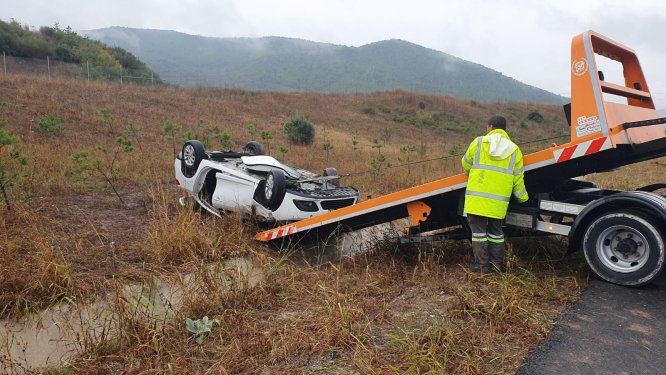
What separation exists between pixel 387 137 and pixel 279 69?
4896 inches

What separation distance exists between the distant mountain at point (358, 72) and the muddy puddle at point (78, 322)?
96.3 metres

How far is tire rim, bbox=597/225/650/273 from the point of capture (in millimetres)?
3398

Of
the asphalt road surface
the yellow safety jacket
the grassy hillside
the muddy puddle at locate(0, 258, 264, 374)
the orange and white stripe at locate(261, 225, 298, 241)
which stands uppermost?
the grassy hillside

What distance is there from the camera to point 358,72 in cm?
13675

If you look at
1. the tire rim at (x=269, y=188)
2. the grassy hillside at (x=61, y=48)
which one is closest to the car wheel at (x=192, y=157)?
the tire rim at (x=269, y=188)

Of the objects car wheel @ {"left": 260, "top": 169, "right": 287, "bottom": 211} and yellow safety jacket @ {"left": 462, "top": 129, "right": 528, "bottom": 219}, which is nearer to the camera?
yellow safety jacket @ {"left": 462, "top": 129, "right": 528, "bottom": 219}

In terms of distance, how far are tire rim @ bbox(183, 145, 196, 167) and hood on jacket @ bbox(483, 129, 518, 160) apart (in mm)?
4169

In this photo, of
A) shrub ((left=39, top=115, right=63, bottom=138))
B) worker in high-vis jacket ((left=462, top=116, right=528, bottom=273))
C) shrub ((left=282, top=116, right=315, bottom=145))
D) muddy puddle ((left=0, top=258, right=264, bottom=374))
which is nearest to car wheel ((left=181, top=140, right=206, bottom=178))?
muddy puddle ((left=0, top=258, right=264, bottom=374))

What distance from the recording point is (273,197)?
210 inches

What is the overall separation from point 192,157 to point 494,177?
4.28m

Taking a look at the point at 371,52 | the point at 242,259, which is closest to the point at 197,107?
the point at 242,259

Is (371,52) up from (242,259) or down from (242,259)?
up

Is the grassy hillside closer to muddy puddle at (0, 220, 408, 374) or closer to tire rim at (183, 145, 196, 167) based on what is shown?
tire rim at (183, 145, 196, 167)

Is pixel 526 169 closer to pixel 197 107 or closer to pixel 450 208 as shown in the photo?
pixel 450 208
